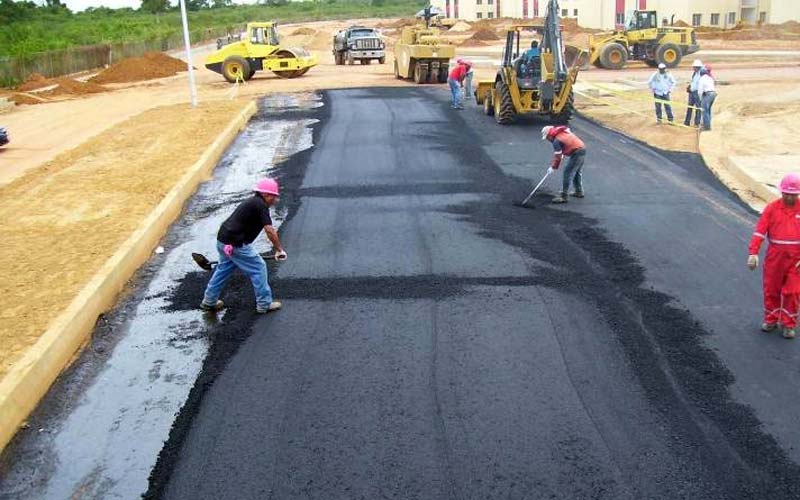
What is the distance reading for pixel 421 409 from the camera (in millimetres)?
6742

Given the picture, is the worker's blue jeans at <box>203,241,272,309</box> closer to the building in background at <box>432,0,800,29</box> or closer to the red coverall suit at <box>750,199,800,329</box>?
the red coverall suit at <box>750,199,800,329</box>

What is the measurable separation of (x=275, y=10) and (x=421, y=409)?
13073cm

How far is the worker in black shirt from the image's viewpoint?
28.1 ft

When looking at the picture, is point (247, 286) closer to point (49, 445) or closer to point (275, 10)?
point (49, 445)

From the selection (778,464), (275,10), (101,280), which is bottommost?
(778,464)

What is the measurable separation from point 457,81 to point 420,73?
27.4ft

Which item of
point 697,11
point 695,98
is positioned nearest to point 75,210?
point 695,98

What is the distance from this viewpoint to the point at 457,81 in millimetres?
24484

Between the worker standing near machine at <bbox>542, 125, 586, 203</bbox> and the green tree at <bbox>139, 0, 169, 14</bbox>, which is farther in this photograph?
the green tree at <bbox>139, 0, 169, 14</bbox>

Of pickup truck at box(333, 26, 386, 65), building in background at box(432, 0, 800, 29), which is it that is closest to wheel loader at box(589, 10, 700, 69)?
pickup truck at box(333, 26, 386, 65)

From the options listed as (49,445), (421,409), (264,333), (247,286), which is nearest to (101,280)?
(247,286)

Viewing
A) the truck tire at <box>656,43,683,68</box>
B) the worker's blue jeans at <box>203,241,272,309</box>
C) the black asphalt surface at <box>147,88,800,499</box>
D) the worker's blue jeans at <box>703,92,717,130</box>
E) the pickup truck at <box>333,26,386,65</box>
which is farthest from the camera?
the pickup truck at <box>333,26,386,65</box>

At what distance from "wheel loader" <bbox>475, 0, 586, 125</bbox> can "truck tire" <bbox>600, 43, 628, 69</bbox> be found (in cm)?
1760

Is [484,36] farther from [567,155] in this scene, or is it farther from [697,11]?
[567,155]
